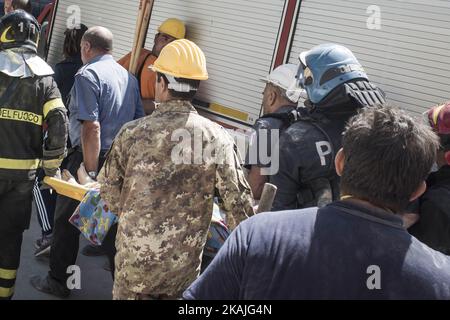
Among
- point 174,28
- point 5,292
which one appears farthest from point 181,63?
point 174,28

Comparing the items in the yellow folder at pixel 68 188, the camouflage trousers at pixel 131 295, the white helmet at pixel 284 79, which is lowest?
the camouflage trousers at pixel 131 295

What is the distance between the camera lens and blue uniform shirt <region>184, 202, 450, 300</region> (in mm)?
1400

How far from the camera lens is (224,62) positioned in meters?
5.09

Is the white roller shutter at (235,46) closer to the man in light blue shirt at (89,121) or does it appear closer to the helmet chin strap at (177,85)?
the man in light blue shirt at (89,121)

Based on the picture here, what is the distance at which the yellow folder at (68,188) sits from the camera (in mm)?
3334

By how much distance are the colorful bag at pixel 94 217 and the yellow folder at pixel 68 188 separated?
16cm

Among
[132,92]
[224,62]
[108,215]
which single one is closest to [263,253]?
[108,215]

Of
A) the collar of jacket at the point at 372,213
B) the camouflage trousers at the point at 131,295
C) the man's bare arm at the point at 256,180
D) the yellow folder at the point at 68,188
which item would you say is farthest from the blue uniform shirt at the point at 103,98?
the collar of jacket at the point at 372,213

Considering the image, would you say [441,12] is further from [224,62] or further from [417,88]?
[224,62]

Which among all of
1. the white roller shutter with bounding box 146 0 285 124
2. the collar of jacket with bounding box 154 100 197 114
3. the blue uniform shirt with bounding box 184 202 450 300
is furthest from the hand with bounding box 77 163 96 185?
the blue uniform shirt with bounding box 184 202 450 300

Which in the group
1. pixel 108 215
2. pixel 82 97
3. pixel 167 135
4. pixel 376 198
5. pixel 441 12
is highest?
pixel 441 12

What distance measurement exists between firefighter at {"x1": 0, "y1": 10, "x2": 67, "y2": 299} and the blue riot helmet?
69.3 inches

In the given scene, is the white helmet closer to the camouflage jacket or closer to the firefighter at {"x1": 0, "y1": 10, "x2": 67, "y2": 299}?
the camouflage jacket

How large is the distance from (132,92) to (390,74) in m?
2.05
